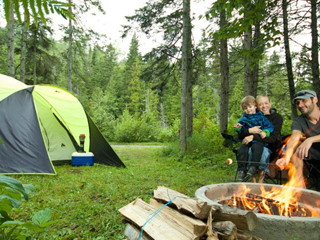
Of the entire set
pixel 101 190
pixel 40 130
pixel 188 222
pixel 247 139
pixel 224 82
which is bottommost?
pixel 101 190

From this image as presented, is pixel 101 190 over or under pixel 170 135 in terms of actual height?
under

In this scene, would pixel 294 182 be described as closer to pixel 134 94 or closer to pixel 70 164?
pixel 70 164

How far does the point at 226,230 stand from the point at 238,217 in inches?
5.2

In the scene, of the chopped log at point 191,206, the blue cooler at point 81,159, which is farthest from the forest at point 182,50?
the blue cooler at point 81,159

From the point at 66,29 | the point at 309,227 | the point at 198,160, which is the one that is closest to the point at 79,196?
the point at 309,227

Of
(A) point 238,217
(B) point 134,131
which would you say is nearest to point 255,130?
(A) point 238,217

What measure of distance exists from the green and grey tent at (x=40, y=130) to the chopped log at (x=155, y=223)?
2000 millimetres

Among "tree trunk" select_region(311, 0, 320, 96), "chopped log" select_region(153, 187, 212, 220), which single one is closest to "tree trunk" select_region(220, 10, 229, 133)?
"tree trunk" select_region(311, 0, 320, 96)

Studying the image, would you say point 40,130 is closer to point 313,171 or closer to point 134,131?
point 313,171

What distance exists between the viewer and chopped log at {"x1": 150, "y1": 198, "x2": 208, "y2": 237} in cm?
147

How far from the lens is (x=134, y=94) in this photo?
32.0m

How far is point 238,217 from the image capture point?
5.17ft

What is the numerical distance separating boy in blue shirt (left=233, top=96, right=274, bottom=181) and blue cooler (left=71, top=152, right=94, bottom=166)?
11.6 ft

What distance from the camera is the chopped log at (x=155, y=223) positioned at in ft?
4.90
